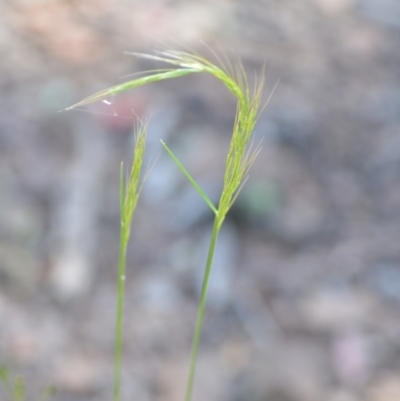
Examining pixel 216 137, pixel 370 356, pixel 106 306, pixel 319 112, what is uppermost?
pixel 319 112

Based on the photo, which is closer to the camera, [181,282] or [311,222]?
[181,282]

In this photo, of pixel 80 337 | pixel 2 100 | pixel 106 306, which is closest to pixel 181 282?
pixel 106 306

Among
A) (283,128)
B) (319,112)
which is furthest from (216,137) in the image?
(319,112)

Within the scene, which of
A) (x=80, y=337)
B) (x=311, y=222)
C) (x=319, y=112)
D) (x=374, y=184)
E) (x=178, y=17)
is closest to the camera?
(x=80, y=337)

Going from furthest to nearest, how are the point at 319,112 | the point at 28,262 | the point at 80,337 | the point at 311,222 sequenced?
the point at 319,112 → the point at 311,222 → the point at 28,262 → the point at 80,337

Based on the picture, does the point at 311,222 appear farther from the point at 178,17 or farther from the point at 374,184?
the point at 178,17

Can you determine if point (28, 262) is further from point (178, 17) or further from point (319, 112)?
point (178, 17)

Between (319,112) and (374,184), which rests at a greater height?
(319,112)
